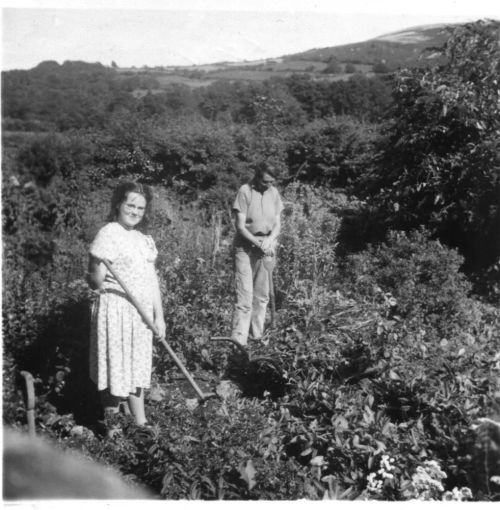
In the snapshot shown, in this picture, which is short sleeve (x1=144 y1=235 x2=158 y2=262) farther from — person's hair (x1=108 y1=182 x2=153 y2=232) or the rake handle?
the rake handle

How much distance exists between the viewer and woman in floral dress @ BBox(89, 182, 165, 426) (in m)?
3.14

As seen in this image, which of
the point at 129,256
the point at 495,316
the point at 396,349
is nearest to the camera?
the point at 129,256

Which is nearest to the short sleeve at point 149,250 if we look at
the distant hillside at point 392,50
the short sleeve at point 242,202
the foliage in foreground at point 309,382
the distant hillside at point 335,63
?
the foliage in foreground at point 309,382

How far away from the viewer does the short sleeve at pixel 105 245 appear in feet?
10.0

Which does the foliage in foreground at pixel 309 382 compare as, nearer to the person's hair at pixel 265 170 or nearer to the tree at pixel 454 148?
the tree at pixel 454 148

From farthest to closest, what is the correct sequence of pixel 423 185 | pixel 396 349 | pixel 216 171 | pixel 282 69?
pixel 216 171, pixel 282 69, pixel 423 185, pixel 396 349

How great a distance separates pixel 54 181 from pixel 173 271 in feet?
4.16

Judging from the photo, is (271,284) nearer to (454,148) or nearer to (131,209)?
(131,209)

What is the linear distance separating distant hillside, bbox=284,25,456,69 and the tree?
163 millimetres

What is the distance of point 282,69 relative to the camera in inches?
239

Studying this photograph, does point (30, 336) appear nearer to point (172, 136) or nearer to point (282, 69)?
point (282, 69)

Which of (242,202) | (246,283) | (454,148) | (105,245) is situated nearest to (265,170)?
(242,202)

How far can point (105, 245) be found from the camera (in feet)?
10.1

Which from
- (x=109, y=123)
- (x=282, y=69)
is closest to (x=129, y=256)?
(x=282, y=69)
